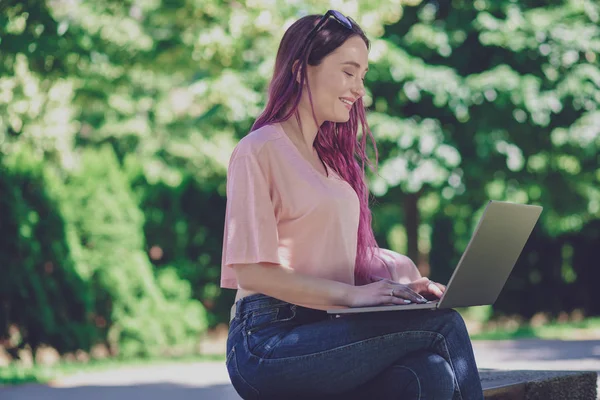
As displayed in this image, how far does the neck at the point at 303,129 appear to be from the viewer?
2938 millimetres

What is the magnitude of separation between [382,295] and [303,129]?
2.04 feet

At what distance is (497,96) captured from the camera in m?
11.3

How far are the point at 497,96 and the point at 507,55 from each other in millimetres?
673

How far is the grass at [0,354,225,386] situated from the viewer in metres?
8.09

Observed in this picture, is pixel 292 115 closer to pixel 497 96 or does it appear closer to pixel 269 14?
pixel 269 14

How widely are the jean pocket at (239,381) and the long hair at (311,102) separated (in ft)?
1.75

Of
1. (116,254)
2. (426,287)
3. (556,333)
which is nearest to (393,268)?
(426,287)

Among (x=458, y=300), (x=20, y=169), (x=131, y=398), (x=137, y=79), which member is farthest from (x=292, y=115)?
(x=137, y=79)

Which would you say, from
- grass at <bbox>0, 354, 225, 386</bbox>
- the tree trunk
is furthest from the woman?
the tree trunk

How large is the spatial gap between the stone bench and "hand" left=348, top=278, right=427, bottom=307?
0.82 m

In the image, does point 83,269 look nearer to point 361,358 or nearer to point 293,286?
point 293,286

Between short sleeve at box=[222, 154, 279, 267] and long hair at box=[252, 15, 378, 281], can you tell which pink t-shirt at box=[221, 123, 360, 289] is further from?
long hair at box=[252, 15, 378, 281]

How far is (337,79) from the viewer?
2.94m

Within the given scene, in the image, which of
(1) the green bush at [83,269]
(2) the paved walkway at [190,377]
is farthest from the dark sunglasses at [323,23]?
(1) the green bush at [83,269]
